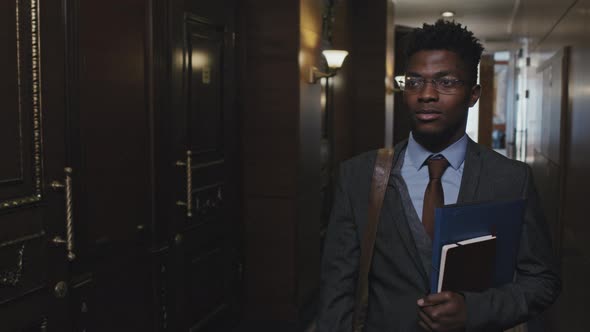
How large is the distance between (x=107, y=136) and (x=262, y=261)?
1.91m

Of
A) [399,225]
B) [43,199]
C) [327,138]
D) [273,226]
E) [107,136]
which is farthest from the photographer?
[327,138]

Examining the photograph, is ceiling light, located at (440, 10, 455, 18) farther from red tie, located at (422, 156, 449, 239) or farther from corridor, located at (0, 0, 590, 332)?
red tie, located at (422, 156, 449, 239)

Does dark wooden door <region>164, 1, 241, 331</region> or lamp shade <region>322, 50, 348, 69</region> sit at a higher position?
lamp shade <region>322, 50, 348, 69</region>

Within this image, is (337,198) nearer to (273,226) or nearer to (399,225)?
(399,225)

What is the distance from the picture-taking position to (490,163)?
1463 mm

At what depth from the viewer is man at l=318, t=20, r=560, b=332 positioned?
1425 millimetres

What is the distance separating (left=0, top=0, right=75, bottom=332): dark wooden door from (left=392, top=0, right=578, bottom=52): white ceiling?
3852mm

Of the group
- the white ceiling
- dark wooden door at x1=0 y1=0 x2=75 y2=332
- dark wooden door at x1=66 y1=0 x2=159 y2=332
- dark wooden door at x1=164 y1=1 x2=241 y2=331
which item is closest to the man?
dark wooden door at x1=0 y1=0 x2=75 y2=332

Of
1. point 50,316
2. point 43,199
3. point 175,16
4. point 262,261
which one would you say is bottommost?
point 262,261

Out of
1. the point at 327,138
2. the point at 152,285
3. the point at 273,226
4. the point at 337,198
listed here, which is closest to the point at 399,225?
the point at 337,198

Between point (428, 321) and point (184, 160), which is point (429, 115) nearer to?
point (428, 321)

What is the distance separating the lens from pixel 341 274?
1.53m

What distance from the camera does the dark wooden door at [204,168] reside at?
3.24 metres

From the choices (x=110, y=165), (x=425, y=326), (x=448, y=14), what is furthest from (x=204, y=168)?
(x=448, y=14)
